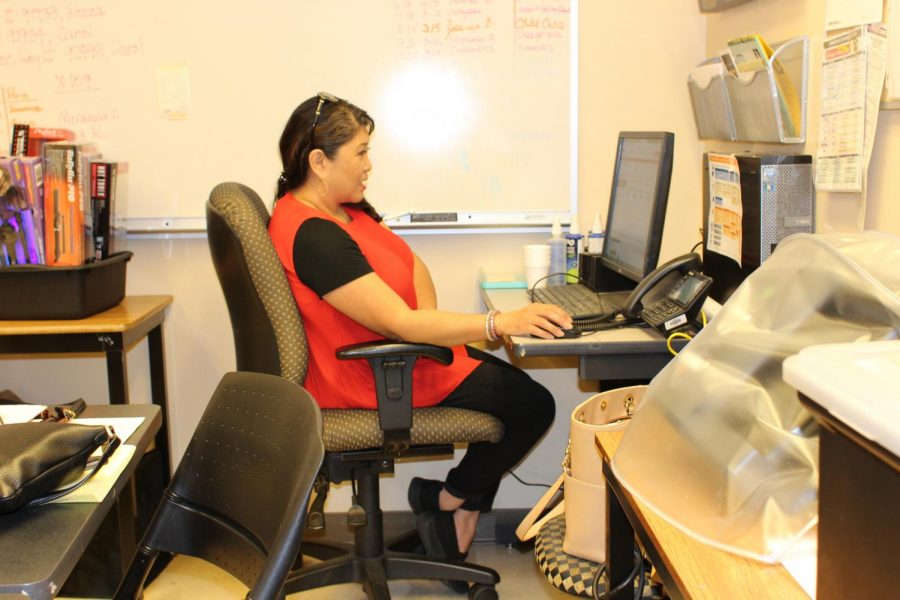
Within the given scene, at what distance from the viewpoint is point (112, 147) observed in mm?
2664

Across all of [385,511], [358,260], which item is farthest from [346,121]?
[385,511]

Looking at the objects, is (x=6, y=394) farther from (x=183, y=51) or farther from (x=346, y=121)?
(x=346, y=121)

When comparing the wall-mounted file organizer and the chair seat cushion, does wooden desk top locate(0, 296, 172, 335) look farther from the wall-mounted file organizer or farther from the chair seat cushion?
the wall-mounted file organizer

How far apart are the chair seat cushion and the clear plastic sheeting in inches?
45.3

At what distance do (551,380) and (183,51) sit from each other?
1432mm

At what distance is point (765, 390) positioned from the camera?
2.90 ft

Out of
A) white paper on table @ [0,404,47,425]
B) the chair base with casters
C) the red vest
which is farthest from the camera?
the chair base with casters

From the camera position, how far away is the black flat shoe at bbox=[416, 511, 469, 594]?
244 cm

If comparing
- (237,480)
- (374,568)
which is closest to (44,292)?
(374,568)

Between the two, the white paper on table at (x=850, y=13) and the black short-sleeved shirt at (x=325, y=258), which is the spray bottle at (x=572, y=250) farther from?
the white paper on table at (x=850, y=13)

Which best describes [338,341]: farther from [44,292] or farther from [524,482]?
[524,482]

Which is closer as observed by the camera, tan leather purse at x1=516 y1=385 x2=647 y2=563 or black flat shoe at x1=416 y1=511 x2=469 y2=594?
tan leather purse at x1=516 y1=385 x2=647 y2=563

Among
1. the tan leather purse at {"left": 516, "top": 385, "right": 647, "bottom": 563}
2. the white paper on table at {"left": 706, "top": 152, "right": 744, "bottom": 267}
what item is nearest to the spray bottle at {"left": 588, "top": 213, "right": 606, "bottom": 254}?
the white paper on table at {"left": 706, "top": 152, "right": 744, "bottom": 267}

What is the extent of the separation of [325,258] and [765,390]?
1.29m
